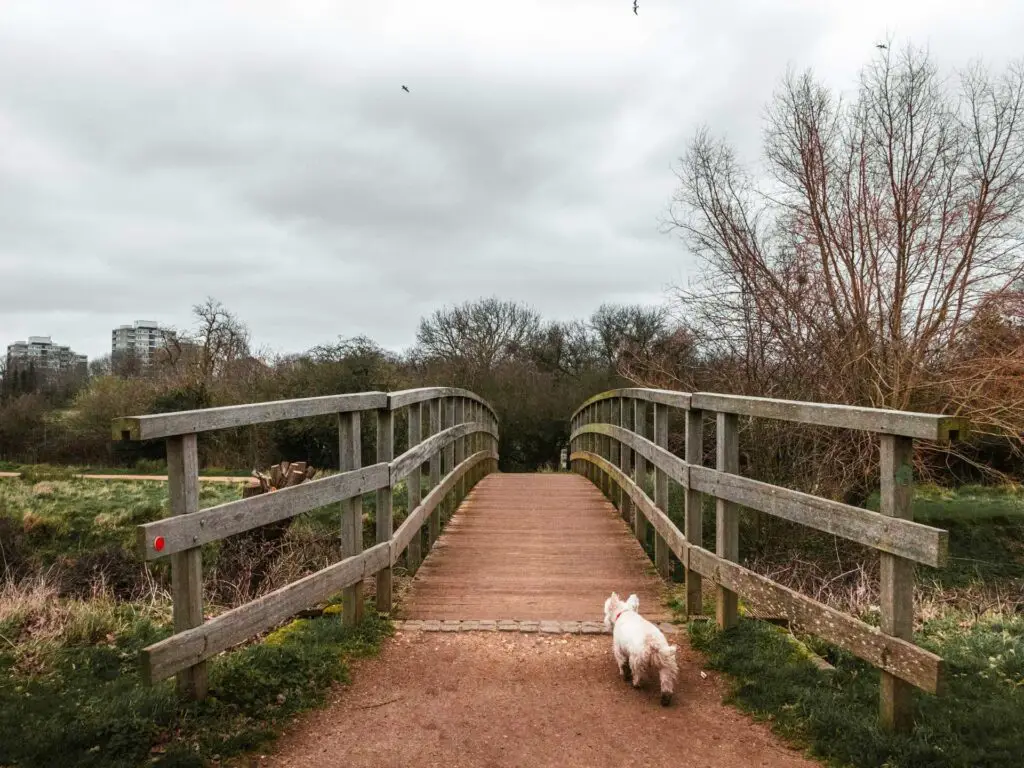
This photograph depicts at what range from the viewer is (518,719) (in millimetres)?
3375

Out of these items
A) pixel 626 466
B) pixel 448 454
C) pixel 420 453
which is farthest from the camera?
pixel 626 466

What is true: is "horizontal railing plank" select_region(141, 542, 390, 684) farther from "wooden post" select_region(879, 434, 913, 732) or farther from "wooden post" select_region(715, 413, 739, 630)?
"wooden post" select_region(879, 434, 913, 732)

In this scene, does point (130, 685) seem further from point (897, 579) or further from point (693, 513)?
point (897, 579)

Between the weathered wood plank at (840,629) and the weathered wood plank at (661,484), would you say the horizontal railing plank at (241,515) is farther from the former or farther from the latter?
the weathered wood plank at (661,484)

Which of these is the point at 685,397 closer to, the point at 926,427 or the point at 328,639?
the point at 926,427

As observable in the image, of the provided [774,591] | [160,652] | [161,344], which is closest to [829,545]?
[774,591]

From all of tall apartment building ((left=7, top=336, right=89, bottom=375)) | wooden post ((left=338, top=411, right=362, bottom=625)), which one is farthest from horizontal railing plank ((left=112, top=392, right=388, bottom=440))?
tall apartment building ((left=7, top=336, right=89, bottom=375))

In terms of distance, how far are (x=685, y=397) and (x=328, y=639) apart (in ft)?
8.37

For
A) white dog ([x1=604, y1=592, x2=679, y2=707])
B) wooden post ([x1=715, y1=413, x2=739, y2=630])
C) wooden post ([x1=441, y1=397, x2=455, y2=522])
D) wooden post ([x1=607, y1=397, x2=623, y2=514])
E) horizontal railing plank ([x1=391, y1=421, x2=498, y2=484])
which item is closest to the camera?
white dog ([x1=604, y1=592, x2=679, y2=707])

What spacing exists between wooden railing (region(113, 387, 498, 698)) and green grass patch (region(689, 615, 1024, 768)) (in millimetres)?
1987

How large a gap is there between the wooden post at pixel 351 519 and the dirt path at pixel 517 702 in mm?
297

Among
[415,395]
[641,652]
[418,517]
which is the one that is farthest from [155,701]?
[415,395]

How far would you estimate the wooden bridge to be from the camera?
2.87 metres

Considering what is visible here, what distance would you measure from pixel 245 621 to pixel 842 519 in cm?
258
